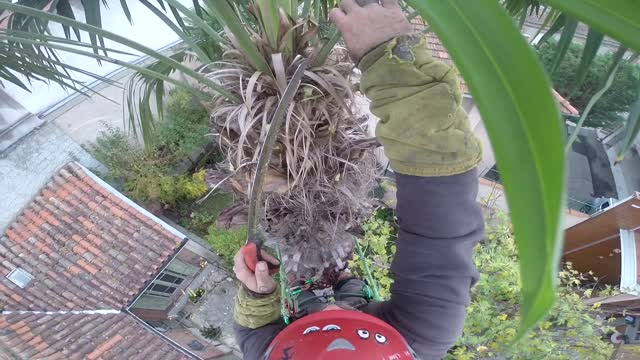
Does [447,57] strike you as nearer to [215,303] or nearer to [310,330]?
[310,330]

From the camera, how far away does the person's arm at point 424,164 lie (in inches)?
34.7

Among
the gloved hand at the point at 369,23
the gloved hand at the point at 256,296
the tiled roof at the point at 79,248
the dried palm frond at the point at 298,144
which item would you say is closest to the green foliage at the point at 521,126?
the gloved hand at the point at 369,23

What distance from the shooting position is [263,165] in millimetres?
954

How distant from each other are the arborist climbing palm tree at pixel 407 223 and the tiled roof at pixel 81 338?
293 centimetres

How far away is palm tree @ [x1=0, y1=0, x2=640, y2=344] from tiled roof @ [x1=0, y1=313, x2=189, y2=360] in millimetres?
2846

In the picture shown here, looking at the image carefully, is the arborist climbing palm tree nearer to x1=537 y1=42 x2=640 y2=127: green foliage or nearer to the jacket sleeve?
the jacket sleeve

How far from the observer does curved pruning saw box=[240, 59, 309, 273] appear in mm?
912

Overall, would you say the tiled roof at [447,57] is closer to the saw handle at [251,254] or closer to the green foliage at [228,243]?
the saw handle at [251,254]

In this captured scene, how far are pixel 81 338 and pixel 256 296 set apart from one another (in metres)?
3.16

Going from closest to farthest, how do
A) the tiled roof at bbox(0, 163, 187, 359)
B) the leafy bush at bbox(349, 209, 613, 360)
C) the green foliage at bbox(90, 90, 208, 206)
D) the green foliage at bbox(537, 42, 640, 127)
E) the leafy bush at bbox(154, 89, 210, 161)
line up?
the leafy bush at bbox(349, 209, 613, 360), the tiled roof at bbox(0, 163, 187, 359), the green foliage at bbox(90, 90, 208, 206), the leafy bush at bbox(154, 89, 210, 161), the green foliage at bbox(537, 42, 640, 127)

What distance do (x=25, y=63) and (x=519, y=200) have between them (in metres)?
1.66

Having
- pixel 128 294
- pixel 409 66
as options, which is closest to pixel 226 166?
pixel 409 66

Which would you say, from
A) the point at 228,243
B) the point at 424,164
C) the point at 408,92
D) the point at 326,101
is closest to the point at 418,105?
the point at 408,92

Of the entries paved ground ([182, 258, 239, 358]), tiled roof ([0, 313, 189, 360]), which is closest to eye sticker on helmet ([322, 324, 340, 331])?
tiled roof ([0, 313, 189, 360])
